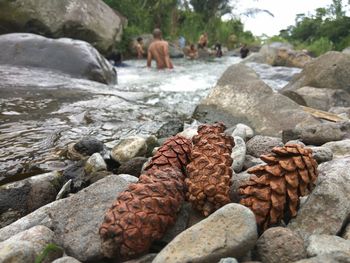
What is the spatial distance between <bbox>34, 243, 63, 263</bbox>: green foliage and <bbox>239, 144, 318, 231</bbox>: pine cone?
751 millimetres

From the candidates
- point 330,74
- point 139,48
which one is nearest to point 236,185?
point 330,74

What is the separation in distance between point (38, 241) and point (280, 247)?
933mm

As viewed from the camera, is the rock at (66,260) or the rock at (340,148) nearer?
the rock at (66,260)

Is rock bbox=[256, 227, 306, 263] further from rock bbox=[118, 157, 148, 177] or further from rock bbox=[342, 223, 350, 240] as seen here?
rock bbox=[118, 157, 148, 177]

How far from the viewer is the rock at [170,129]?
3688mm

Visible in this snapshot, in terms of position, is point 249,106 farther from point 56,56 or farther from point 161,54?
point 161,54

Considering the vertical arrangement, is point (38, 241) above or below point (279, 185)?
below

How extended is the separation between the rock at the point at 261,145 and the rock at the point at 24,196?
126cm

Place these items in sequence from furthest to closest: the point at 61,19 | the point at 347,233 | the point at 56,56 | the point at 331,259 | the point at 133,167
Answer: the point at 61,19 < the point at 56,56 < the point at 133,167 < the point at 347,233 < the point at 331,259

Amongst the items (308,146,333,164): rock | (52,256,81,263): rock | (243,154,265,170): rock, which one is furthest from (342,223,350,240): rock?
(52,256,81,263): rock

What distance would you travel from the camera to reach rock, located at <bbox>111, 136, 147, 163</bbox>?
2.79 m

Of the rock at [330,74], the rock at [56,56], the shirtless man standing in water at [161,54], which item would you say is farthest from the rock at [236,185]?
the shirtless man standing in water at [161,54]

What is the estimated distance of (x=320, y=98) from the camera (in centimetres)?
520

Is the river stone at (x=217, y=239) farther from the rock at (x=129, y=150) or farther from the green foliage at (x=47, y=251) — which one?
the rock at (x=129, y=150)
